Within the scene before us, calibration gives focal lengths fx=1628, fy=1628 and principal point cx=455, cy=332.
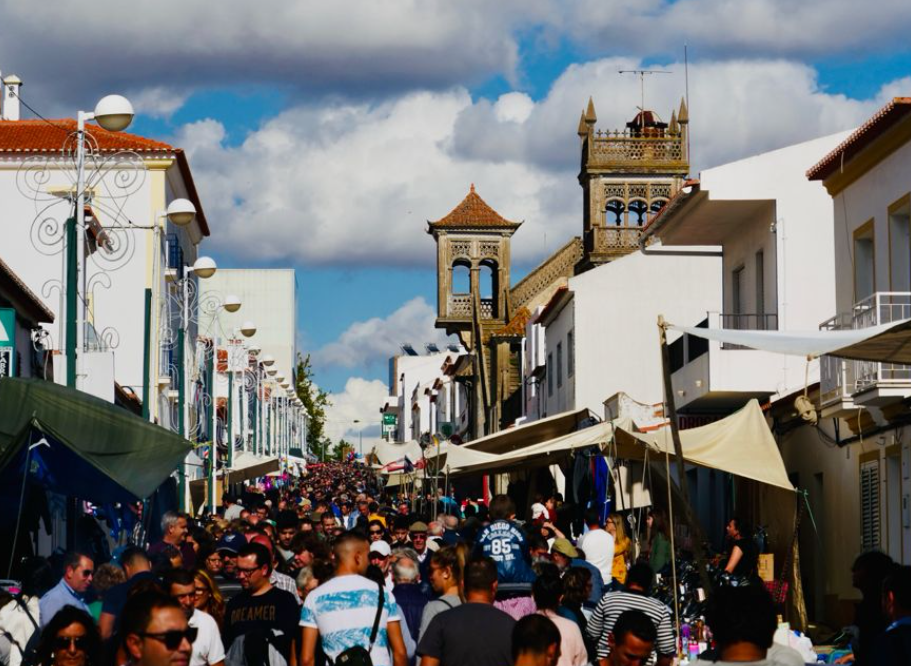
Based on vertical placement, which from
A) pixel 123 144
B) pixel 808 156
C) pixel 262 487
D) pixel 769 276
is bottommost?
pixel 262 487

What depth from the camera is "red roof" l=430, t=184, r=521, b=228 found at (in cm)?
6712

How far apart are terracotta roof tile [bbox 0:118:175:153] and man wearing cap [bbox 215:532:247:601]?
3213 cm

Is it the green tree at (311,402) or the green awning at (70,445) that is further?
the green tree at (311,402)

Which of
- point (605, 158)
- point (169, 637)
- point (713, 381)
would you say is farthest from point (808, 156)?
point (605, 158)

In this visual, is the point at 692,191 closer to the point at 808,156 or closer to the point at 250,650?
the point at 808,156

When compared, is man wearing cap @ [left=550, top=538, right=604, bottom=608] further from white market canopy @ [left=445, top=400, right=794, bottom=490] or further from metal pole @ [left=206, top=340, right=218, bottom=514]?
metal pole @ [left=206, top=340, right=218, bottom=514]

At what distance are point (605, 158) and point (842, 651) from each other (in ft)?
174

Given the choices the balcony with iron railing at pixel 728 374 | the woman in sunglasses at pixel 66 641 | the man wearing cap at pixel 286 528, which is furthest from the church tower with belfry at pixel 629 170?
the woman in sunglasses at pixel 66 641

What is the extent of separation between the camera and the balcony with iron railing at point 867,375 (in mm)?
18547

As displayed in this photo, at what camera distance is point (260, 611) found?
972cm

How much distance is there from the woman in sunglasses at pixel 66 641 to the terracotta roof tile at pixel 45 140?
39970mm

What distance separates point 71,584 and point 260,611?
1.41 metres

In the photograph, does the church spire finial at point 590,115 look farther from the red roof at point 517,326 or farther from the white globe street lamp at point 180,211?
the white globe street lamp at point 180,211

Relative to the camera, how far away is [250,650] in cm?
941
